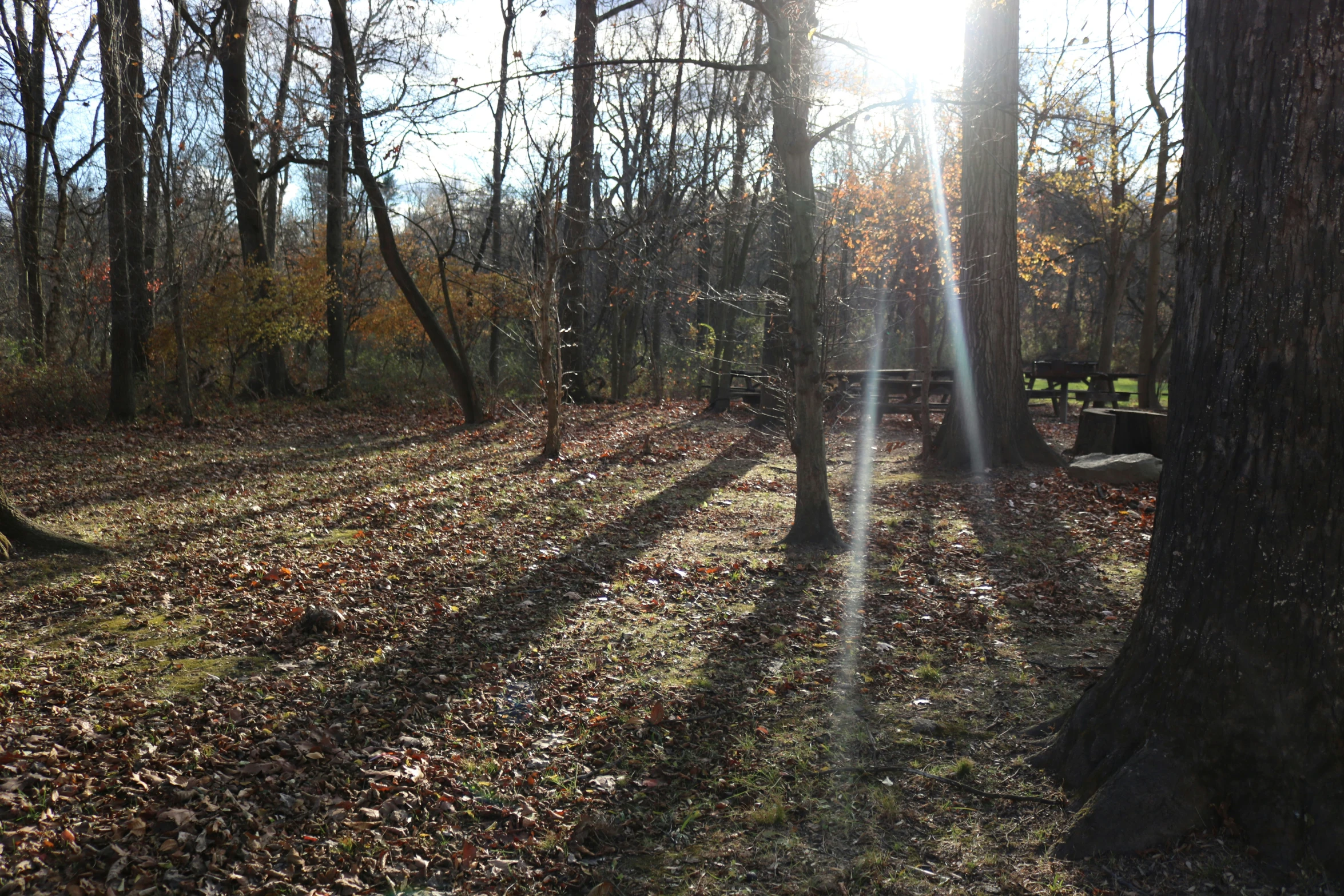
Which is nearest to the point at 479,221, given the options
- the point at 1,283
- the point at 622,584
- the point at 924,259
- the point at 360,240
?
the point at 360,240

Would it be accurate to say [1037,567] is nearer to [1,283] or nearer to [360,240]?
[360,240]

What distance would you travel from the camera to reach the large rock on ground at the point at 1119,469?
29.9 feet

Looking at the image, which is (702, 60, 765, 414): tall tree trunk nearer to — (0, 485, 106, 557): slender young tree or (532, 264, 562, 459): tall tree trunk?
(532, 264, 562, 459): tall tree trunk

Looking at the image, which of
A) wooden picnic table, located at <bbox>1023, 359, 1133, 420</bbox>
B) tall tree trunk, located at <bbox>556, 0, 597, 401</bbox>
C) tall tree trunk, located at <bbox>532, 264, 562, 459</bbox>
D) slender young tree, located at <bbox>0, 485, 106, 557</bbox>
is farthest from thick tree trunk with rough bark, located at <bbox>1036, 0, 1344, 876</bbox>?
tall tree trunk, located at <bbox>556, 0, 597, 401</bbox>

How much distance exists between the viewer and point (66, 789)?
3.08m

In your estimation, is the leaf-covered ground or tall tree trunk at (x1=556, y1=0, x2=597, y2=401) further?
tall tree trunk at (x1=556, y1=0, x2=597, y2=401)

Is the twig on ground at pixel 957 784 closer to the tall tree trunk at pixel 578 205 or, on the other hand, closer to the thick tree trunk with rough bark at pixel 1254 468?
the thick tree trunk with rough bark at pixel 1254 468

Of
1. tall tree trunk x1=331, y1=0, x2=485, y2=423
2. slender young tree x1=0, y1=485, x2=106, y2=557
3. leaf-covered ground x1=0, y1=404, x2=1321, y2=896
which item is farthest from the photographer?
tall tree trunk x1=331, y1=0, x2=485, y2=423

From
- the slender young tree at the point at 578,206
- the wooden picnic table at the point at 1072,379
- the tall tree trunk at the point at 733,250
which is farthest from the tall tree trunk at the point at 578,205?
the wooden picnic table at the point at 1072,379

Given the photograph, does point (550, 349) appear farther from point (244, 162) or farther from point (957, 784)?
point (244, 162)

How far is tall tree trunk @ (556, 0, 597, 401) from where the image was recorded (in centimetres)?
1647

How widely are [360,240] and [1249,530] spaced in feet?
75.1

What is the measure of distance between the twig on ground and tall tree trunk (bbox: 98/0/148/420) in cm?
1334

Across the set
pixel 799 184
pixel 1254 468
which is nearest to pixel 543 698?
pixel 1254 468
